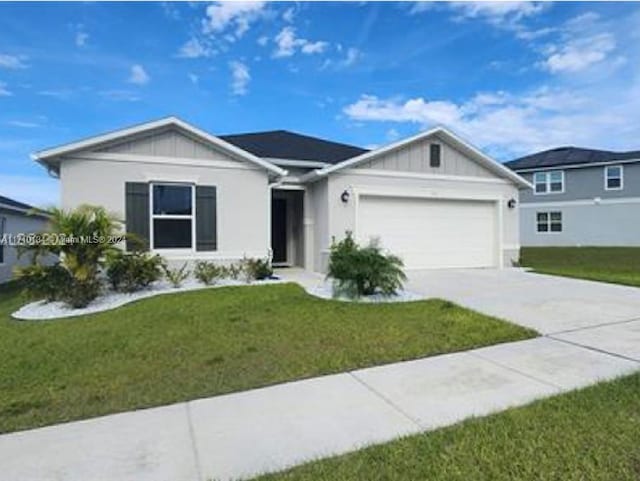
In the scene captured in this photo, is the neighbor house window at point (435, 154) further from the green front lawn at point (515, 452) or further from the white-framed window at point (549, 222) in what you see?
the white-framed window at point (549, 222)

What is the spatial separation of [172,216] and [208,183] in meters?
1.26

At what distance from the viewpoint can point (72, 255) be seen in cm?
930

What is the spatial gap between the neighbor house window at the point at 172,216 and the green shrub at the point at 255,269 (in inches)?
59.9

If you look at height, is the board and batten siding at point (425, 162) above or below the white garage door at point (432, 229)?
above

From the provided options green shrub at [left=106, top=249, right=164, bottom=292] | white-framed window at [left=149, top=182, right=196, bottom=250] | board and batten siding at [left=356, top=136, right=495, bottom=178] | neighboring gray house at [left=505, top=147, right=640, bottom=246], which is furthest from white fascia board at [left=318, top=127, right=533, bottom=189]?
neighboring gray house at [left=505, top=147, right=640, bottom=246]

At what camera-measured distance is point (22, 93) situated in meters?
15.8

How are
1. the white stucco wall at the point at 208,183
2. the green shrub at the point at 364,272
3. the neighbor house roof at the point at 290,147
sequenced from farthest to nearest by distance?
the neighbor house roof at the point at 290,147
the white stucco wall at the point at 208,183
the green shrub at the point at 364,272

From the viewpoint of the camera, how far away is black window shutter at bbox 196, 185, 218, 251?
39.4 ft

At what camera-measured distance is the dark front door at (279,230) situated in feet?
56.0

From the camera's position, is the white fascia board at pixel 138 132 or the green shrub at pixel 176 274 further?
the green shrub at pixel 176 274

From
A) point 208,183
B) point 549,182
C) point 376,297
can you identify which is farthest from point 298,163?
point 549,182

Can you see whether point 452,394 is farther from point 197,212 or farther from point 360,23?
point 360,23

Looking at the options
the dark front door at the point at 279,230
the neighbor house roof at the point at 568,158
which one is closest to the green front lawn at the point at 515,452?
the dark front door at the point at 279,230

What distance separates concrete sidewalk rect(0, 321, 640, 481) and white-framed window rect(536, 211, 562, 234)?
27.2 m
